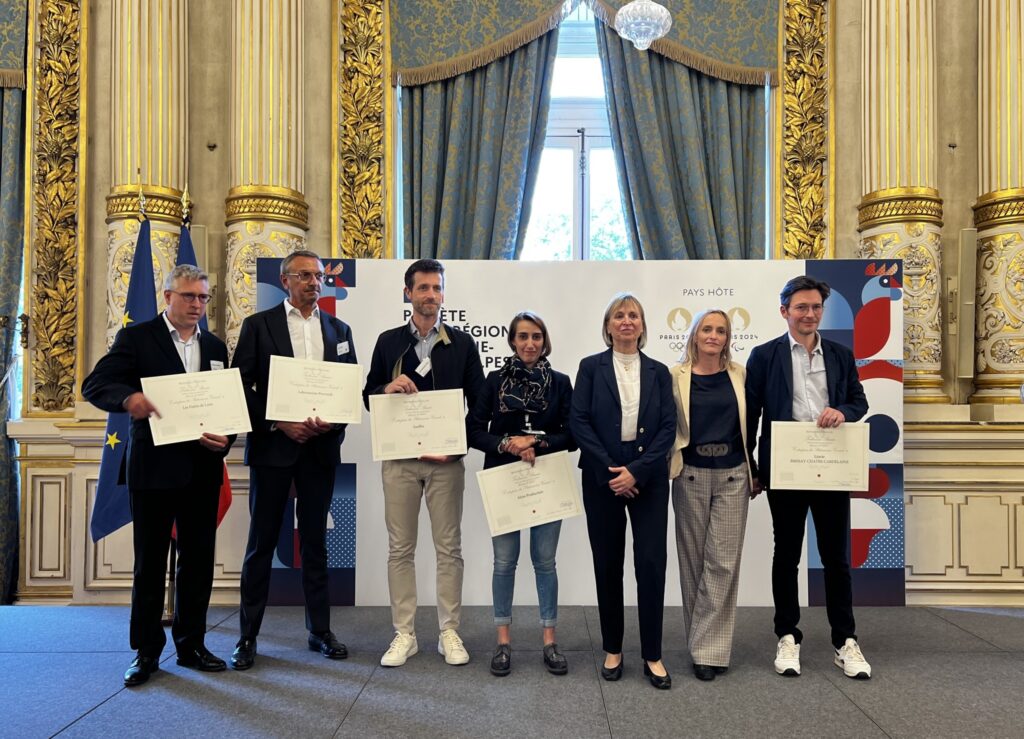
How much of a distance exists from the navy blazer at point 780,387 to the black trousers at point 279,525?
188 centimetres

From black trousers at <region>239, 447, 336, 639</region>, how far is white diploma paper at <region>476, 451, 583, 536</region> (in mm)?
760

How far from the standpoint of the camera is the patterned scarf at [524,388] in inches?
129

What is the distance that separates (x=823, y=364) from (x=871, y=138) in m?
2.48

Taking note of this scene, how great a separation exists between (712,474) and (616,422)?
1.56 feet

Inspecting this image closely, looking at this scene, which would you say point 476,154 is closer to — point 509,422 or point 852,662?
point 509,422

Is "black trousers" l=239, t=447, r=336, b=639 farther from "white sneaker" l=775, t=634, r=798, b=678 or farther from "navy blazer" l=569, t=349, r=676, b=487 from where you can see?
"white sneaker" l=775, t=634, r=798, b=678

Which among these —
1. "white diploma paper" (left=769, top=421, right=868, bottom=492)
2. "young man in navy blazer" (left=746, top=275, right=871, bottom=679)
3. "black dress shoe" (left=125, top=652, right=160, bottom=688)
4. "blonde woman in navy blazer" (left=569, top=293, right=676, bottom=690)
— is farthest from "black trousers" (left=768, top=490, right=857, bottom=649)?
"black dress shoe" (left=125, top=652, right=160, bottom=688)

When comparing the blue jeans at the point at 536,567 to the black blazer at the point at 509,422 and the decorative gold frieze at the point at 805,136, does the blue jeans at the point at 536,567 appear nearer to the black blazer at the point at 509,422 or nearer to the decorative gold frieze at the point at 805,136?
the black blazer at the point at 509,422

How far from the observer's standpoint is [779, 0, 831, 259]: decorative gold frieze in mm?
5367

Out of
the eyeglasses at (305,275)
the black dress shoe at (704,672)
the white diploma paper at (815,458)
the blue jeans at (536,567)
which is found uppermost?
the eyeglasses at (305,275)

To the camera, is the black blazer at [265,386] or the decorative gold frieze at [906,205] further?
the decorative gold frieze at [906,205]

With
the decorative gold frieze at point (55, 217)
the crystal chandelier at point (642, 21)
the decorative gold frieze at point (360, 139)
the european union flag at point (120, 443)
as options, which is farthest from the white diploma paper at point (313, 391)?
the crystal chandelier at point (642, 21)

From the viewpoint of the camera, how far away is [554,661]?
3.31 m

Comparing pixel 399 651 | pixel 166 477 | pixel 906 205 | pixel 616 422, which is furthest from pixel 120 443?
pixel 906 205
